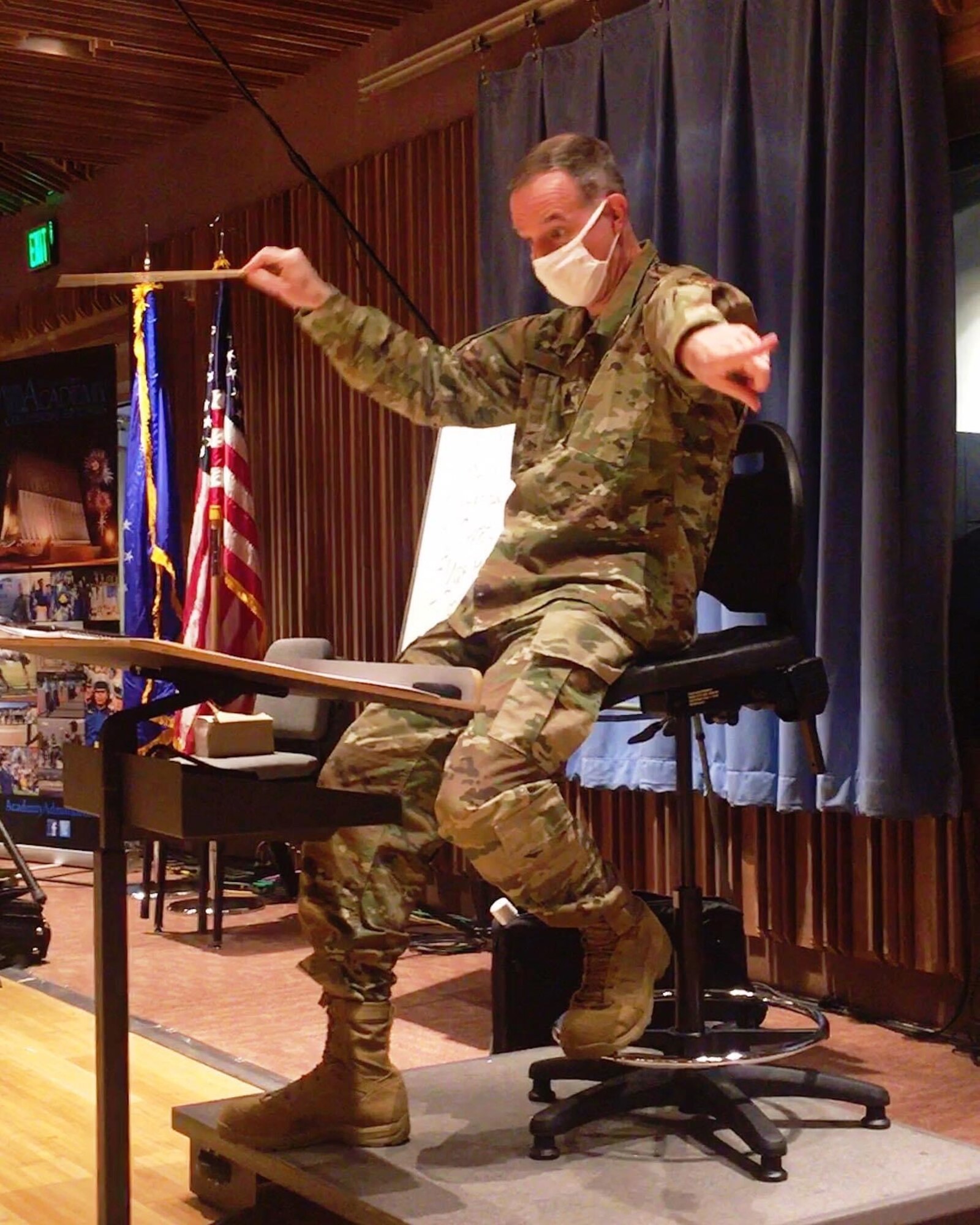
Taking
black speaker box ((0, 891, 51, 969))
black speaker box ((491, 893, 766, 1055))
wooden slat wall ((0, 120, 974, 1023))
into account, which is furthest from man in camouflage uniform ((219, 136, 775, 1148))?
black speaker box ((0, 891, 51, 969))

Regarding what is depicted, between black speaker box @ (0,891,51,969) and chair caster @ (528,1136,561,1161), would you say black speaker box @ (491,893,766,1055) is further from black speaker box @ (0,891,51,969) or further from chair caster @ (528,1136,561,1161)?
black speaker box @ (0,891,51,969)

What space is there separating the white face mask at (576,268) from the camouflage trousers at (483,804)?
0.55m

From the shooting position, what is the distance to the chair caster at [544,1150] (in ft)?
6.84

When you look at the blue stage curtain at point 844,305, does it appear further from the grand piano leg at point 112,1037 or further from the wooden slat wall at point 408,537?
the grand piano leg at point 112,1037

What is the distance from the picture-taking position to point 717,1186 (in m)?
1.97

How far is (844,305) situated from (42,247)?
4.83 metres

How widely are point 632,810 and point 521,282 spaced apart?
1.51 meters

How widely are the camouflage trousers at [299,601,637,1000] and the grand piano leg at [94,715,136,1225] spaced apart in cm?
51

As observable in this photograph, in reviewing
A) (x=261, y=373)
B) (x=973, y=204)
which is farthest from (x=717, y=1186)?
(x=261, y=373)

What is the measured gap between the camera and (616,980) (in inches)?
84.3

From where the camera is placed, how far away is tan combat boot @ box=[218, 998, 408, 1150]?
84.3 inches

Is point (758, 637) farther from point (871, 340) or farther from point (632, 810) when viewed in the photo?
point (632, 810)

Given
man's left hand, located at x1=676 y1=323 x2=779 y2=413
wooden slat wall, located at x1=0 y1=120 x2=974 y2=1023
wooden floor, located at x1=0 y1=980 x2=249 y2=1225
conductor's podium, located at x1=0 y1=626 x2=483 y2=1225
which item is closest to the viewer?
conductor's podium, located at x1=0 y1=626 x2=483 y2=1225

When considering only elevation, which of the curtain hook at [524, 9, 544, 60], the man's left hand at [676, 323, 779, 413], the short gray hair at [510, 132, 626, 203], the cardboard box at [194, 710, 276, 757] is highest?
the curtain hook at [524, 9, 544, 60]
